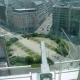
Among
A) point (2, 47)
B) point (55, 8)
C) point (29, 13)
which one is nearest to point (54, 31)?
point (55, 8)

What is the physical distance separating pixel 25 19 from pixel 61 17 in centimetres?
196

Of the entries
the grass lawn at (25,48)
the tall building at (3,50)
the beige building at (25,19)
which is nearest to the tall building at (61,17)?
the beige building at (25,19)

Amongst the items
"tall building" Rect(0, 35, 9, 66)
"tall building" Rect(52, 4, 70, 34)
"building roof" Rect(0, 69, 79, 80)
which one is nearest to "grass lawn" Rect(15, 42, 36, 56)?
"tall building" Rect(52, 4, 70, 34)

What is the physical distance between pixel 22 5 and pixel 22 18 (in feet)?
6.50

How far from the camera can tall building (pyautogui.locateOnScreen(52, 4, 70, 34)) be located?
6072mm

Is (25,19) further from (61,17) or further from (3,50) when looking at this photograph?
(3,50)

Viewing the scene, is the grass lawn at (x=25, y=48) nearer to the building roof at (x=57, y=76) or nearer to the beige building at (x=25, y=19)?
the beige building at (x=25, y=19)

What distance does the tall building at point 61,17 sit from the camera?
607cm

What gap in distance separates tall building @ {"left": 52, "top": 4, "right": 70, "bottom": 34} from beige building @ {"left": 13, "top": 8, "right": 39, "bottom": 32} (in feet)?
5.07

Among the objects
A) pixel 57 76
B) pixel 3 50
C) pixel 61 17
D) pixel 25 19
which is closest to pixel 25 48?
pixel 61 17

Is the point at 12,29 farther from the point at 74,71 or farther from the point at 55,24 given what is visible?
the point at 74,71

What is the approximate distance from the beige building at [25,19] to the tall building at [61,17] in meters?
1.55

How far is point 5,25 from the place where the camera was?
8.40 m

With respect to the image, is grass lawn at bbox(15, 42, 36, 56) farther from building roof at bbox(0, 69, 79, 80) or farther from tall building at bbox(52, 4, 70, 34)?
building roof at bbox(0, 69, 79, 80)
